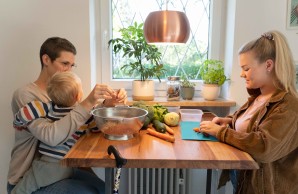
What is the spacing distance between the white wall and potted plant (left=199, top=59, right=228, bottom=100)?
0.08 metres

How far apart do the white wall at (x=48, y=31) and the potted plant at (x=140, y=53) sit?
25 cm

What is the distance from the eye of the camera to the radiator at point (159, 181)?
1.76 meters

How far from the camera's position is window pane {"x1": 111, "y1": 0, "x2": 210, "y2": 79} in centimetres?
190

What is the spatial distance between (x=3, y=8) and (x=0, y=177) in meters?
1.14

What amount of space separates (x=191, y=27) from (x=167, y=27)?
85cm

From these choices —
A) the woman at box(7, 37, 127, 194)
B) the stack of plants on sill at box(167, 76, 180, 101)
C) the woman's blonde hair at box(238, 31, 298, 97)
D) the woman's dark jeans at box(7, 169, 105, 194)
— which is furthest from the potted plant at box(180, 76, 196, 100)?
the woman's dark jeans at box(7, 169, 105, 194)

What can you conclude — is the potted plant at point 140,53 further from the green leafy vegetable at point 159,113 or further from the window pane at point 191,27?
the green leafy vegetable at point 159,113

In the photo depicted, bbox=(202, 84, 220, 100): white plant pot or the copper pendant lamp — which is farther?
bbox=(202, 84, 220, 100): white plant pot

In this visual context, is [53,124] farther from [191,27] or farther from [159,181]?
[191,27]

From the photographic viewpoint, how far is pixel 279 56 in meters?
1.03

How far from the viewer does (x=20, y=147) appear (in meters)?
1.20

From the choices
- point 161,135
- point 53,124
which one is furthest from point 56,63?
point 161,135

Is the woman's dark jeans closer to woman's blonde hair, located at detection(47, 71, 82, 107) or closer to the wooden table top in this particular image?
the wooden table top

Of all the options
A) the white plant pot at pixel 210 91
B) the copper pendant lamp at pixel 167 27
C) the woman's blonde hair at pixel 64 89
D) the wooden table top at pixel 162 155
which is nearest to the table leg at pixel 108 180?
the wooden table top at pixel 162 155
